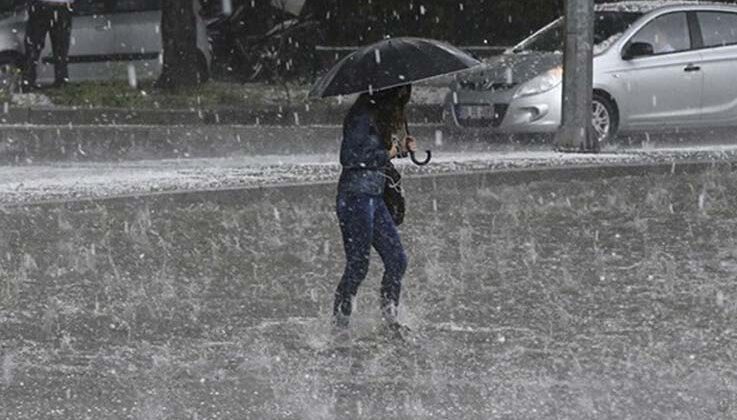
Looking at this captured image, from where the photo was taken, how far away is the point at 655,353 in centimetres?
911

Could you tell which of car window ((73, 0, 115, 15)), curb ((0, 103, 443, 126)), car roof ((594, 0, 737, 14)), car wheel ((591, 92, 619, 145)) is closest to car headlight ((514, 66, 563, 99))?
car wheel ((591, 92, 619, 145))

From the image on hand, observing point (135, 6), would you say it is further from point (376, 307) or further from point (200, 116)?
point (376, 307)

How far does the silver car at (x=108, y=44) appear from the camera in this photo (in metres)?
25.7

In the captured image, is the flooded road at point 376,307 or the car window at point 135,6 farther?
the car window at point 135,6

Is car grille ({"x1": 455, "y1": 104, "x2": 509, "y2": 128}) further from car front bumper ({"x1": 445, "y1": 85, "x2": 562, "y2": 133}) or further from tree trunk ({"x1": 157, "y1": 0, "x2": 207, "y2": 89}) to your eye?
tree trunk ({"x1": 157, "y1": 0, "x2": 207, "y2": 89})

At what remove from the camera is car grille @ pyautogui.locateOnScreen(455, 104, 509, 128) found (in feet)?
62.5

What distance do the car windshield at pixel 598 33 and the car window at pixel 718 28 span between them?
65 cm

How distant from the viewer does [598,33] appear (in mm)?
19984

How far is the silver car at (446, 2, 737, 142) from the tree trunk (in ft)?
18.1

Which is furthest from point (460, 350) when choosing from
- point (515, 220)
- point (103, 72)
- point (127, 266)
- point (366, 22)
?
point (366, 22)

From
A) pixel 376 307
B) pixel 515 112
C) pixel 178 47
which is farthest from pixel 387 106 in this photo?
pixel 178 47

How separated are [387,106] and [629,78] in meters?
10.5

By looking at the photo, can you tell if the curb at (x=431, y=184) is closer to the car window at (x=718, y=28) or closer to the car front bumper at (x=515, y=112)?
the car front bumper at (x=515, y=112)

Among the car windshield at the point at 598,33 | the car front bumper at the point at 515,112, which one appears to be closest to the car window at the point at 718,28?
the car windshield at the point at 598,33
